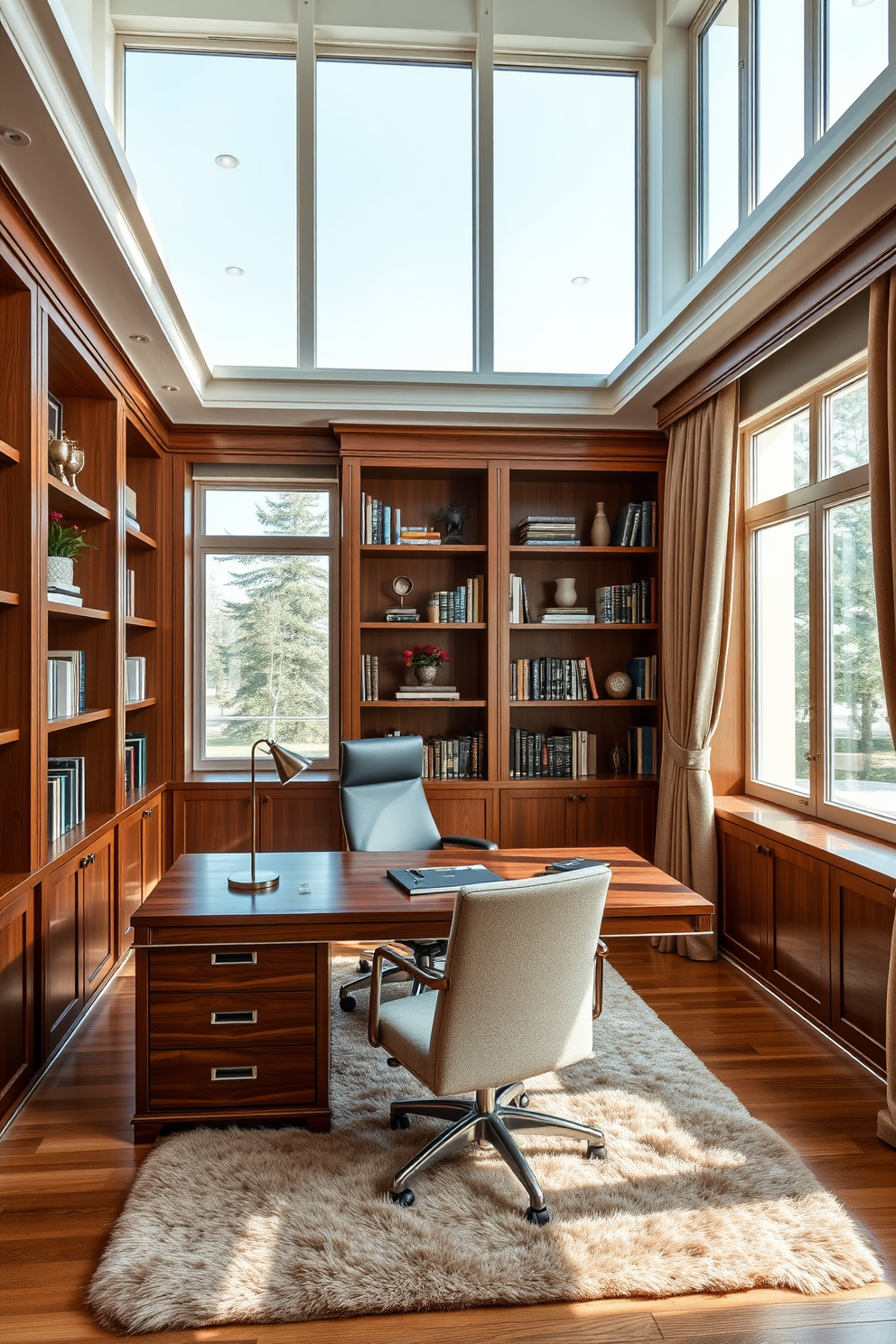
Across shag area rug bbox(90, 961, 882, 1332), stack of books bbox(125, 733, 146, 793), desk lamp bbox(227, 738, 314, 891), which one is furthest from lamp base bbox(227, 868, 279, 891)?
stack of books bbox(125, 733, 146, 793)

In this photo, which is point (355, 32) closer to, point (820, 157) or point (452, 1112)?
→ point (820, 157)

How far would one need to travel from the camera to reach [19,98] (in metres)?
2.05

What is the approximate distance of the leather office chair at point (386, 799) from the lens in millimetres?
3633

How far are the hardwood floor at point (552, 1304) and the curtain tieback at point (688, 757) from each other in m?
1.00

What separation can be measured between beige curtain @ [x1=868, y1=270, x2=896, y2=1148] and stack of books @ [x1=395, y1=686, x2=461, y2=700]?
7.81 feet

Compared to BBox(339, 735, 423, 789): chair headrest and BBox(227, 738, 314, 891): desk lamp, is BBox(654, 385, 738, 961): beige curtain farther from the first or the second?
BBox(227, 738, 314, 891): desk lamp

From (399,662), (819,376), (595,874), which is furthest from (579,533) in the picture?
(595,874)

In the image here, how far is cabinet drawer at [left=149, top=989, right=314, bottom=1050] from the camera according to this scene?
238cm

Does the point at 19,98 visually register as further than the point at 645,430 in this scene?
No

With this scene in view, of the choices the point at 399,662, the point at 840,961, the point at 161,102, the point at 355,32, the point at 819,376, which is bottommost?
the point at 840,961

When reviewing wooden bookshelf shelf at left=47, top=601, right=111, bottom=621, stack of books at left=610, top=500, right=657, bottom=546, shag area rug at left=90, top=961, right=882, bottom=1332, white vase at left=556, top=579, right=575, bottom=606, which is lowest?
shag area rug at left=90, top=961, right=882, bottom=1332

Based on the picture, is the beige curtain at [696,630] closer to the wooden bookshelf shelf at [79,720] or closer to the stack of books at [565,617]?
the stack of books at [565,617]

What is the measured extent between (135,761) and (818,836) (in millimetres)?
3150

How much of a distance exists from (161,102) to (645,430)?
2864 millimetres
